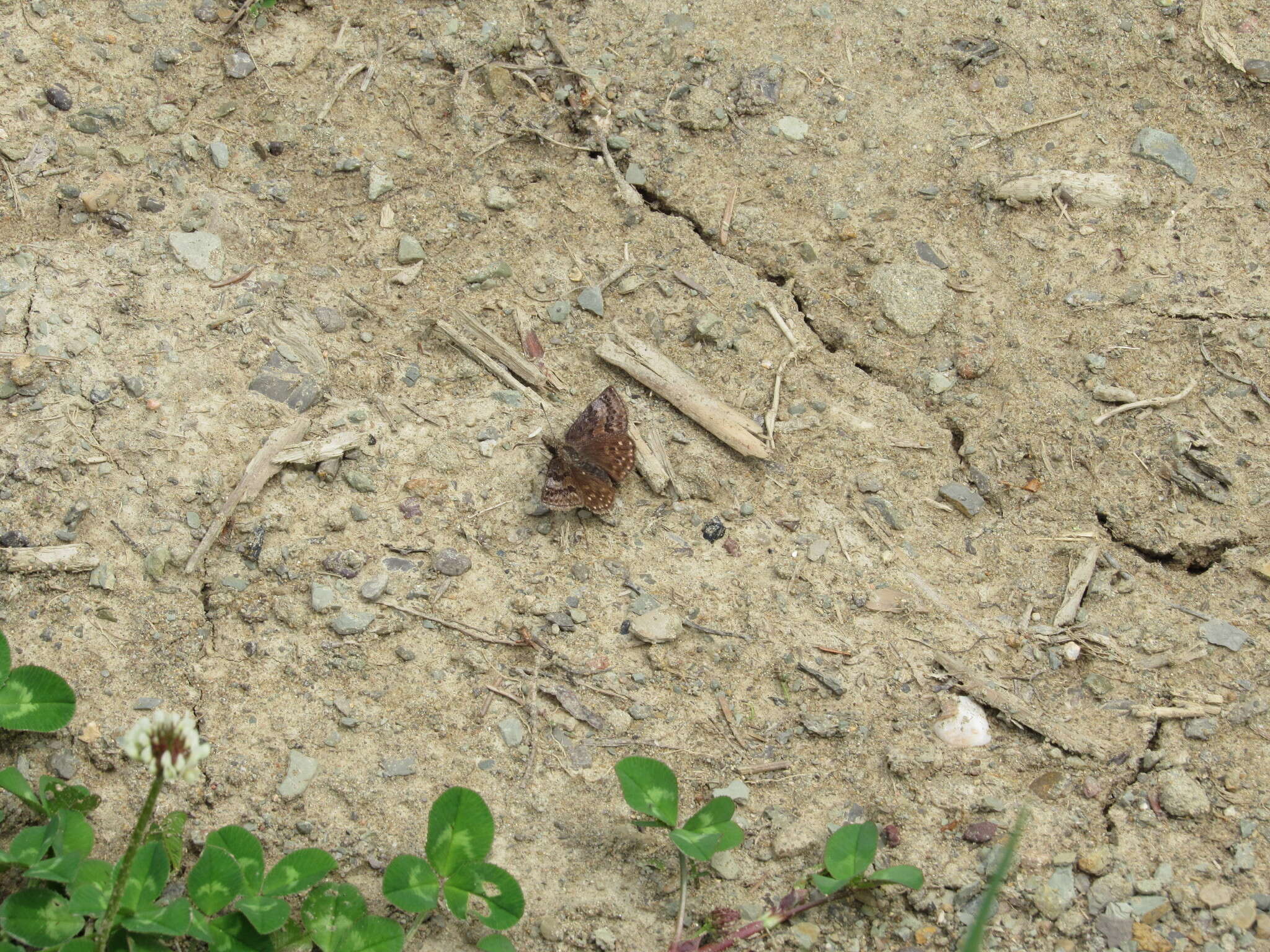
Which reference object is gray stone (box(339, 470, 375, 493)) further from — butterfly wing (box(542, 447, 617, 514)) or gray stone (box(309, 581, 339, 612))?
butterfly wing (box(542, 447, 617, 514))

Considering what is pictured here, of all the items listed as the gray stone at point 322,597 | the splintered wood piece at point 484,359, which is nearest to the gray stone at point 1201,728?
the splintered wood piece at point 484,359

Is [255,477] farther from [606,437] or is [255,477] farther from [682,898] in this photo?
[682,898]

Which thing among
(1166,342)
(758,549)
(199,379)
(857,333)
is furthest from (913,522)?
(199,379)

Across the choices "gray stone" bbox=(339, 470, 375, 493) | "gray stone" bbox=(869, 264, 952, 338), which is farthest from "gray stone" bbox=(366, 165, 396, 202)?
"gray stone" bbox=(869, 264, 952, 338)

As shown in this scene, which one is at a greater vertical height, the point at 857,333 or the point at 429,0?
the point at 429,0

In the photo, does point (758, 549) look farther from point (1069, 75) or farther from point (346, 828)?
point (1069, 75)
